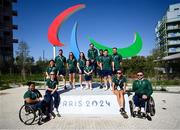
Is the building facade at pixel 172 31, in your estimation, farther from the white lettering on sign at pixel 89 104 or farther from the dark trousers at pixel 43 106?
the dark trousers at pixel 43 106

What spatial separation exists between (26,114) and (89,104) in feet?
8.35

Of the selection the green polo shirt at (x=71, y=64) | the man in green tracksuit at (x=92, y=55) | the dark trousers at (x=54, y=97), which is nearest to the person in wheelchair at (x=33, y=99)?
the dark trousers at (x=54, y=97)

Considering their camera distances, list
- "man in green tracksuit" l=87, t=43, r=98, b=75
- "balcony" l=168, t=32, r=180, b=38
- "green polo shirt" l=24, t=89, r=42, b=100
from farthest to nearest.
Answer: "balcony" l=168, t=32, r=180, b=38 < "man in green tracksuit" l=87, t=43, r=98, b=75 < "green polo shirt" l=24, t=89, r=42, b=100

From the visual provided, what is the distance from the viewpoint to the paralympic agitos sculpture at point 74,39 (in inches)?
514

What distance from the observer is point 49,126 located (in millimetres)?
8172

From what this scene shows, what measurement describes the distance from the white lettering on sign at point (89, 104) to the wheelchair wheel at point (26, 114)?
1.46 metres

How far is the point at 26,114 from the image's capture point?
28.1 feet

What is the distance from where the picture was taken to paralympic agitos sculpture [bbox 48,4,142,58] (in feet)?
42.9

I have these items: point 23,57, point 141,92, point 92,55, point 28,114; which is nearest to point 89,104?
point 141,92

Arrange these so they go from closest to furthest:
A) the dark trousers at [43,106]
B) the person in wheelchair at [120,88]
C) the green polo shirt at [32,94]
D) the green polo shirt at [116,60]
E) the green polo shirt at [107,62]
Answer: the dark trousers at [43,106] < the green polo shirt at [32,94] < the person in wheelchair at [120,88] < the green polo shirt at [116,60] < the green polo shirt at [107,62]

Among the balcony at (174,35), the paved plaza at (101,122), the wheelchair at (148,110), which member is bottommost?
the paved plaza at (101,122)

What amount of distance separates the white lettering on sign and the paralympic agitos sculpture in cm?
378

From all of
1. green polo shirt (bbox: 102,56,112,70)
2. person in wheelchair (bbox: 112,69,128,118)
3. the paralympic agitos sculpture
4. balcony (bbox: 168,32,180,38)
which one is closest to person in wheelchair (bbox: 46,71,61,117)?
person in wheelchair (bbox: 112,69,128,118)

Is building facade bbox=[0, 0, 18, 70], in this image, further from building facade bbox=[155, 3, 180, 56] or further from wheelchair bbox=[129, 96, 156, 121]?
wheelchair bbox=[129, 96, 156, 121]
